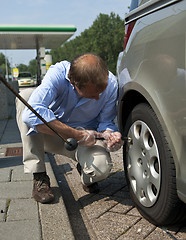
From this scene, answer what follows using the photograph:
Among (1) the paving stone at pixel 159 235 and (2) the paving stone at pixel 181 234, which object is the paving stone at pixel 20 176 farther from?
(2) the paving stone at pixel 181 234

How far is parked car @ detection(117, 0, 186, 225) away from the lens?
1.76 meters

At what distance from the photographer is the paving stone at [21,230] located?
2045mm

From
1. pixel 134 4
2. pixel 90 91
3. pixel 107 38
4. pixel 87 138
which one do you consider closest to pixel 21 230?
pixel 87 138

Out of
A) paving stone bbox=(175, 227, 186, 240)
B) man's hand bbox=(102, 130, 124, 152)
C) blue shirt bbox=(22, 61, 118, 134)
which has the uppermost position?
blue shirt bbox=(22, 61, 118, 134)

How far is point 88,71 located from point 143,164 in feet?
2.36

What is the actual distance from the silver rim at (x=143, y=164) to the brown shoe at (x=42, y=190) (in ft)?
2.14

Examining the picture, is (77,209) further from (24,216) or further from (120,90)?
(120,90)

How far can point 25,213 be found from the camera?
239 centimetres

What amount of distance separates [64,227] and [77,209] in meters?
0.48

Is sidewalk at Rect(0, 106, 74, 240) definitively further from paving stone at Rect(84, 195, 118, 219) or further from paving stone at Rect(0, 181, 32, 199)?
paving stone at Rect(84, 195, 118, 219)

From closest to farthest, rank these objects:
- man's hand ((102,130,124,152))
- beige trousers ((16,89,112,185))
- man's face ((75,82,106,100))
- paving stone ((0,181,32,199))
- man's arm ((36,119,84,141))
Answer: man's face ((75,82,106,100))
man's arm ((36,119,84,141))
man's hand ((102,130,124,152))
beige trousers ((16,89,112,185))
paving stone ((0,181,32,199))

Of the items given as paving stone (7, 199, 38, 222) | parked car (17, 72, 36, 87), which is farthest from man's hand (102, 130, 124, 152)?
parked car (17, 72, 36, 87)

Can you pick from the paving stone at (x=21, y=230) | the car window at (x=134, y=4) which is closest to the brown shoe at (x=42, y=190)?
the paving stone at (x=21, y=230)

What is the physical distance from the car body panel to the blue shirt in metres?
0.46
